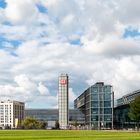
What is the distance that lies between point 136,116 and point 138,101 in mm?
4648

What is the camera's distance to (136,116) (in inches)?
5625

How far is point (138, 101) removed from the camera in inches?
5674
